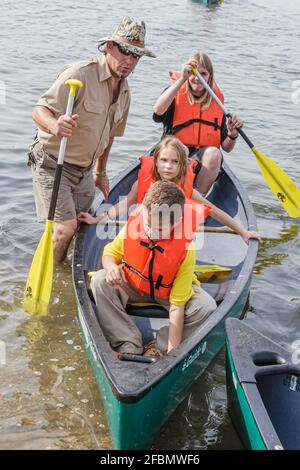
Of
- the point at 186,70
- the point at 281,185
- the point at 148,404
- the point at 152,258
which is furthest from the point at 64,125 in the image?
the point at 281,185

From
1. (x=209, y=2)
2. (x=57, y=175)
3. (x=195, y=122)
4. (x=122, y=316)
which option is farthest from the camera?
(x=209, y=2)

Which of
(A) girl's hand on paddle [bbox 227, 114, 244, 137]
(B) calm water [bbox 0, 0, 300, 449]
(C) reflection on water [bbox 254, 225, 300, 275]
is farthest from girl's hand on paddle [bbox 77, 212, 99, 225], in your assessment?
(A) girl's hand on paddle [bbox 227, 114, 244, 137]

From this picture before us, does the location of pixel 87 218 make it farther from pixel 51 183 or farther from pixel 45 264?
pixel 45 264

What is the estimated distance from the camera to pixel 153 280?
4000 mm

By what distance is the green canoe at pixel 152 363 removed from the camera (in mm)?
3178

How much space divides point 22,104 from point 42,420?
6.70m

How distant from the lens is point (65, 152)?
477 centimetres

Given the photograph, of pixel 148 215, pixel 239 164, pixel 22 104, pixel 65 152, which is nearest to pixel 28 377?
pixel 148 215

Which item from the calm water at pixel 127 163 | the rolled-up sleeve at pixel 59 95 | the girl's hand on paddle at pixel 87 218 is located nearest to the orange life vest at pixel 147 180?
the girl's hand on paddle at pixel 87 218

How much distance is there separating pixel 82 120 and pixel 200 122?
1.77 meters
